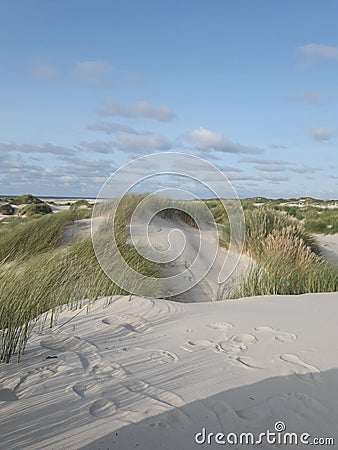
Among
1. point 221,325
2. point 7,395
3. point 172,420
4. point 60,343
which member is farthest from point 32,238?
point 172,420

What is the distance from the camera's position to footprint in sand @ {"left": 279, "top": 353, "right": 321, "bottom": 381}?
273cm

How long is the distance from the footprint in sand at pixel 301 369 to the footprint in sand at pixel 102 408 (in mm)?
1213

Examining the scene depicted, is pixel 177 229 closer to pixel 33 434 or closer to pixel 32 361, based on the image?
pixel 32 361

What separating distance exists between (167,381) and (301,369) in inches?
36.2

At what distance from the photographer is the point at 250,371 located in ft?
9.17

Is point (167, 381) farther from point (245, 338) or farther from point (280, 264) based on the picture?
point (280, 264)

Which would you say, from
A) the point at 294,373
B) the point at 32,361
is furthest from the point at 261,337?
the point at 32,361

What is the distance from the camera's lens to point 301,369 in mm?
2848

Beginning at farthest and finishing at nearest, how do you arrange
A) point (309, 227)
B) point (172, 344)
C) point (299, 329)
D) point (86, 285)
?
point (309, 227)
point (86, 285)
point (299, 329)
point (172, 344)

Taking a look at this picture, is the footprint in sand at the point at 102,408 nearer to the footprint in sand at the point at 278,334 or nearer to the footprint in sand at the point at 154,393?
the footprint in sand at the point at 154,393

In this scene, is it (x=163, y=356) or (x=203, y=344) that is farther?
(x=203, y=344)

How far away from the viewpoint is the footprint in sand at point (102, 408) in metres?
2.28

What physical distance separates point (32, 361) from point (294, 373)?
1772mm

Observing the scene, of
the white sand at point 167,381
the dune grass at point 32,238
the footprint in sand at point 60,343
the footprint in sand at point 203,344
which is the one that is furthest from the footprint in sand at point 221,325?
the dune grass at point 32,238
